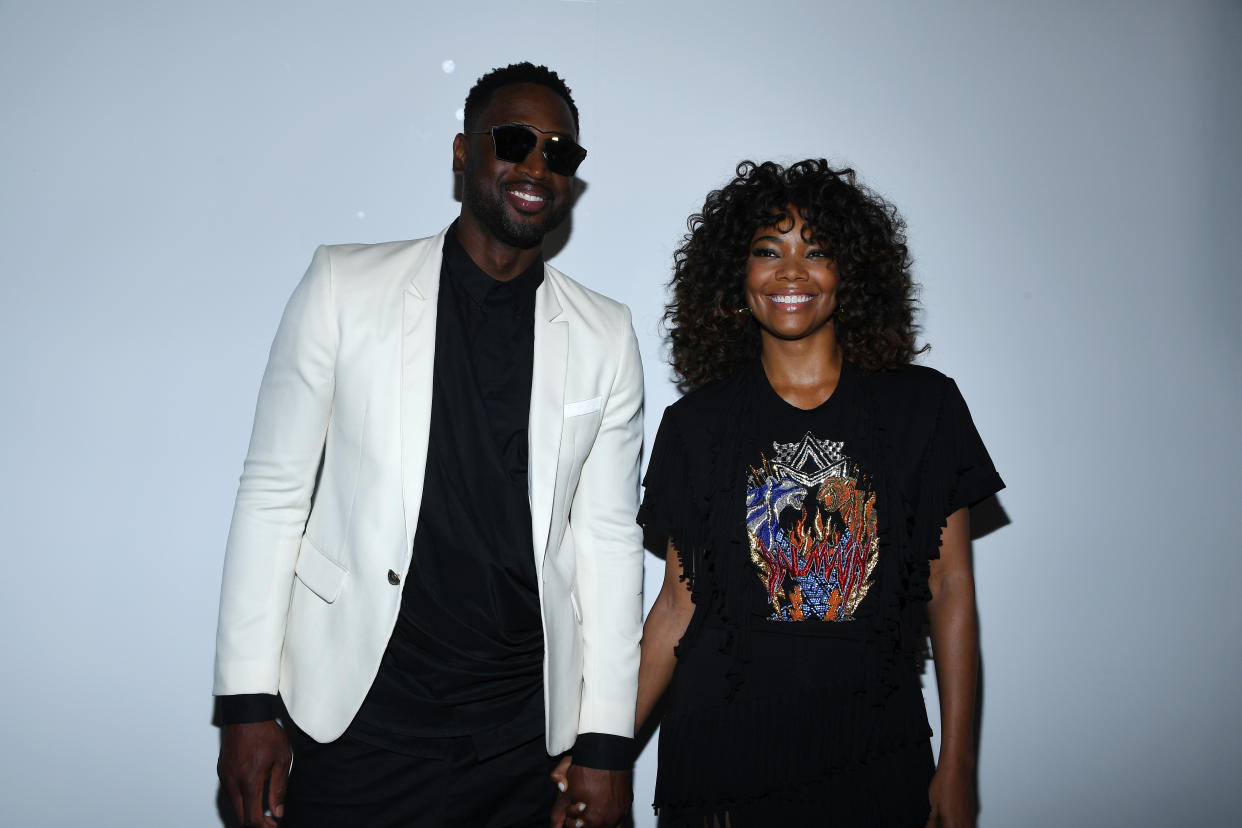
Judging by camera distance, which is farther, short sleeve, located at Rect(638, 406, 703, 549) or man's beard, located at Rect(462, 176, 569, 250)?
short sleeve, located at Rect(638, 406, 703, 549)

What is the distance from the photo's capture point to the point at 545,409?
2086mm

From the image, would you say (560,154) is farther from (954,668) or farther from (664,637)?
(954,668)

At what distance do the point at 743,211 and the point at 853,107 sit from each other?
29.0 inches

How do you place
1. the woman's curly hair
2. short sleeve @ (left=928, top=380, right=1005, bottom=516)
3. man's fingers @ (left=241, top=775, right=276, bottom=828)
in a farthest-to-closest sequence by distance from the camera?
the woman's curly hair
short sleeve @ (left=928, top=380, right=1005, bottom=516)
man's fingers @ (left=241, top=775, right=276, bottom=828)

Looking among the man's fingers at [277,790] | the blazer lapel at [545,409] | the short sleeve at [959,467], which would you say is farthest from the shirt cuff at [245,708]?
the short sleeve at [959,467]

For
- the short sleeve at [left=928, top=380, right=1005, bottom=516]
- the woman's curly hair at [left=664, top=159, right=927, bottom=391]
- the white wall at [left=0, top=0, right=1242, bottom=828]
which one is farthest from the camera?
the white wall at [left=0, top=0, right=1242, bottom=828]

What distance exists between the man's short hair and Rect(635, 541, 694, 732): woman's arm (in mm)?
1170

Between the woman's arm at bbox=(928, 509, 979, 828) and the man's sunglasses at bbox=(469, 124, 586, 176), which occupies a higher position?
the man's sunglasses at bbox=(469, 124, 586, 176)

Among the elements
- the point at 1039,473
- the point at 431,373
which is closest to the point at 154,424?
the point at 431,373

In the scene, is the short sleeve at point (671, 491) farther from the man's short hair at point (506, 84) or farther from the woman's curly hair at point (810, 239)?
the man's short hair at point (506, 84)

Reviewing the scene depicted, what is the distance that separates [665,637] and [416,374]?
3.13ft

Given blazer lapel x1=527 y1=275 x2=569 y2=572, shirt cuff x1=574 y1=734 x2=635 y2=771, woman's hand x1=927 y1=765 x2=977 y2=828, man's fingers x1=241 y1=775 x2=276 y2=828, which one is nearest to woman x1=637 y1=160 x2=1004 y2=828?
woman's hand x1=927 y1=765 x2=977 y2=828

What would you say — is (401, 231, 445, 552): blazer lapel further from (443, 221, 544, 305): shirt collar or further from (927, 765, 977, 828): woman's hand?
(927, 765, 977, 828): woman's hand

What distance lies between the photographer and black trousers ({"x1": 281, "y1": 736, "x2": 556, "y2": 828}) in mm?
1989
